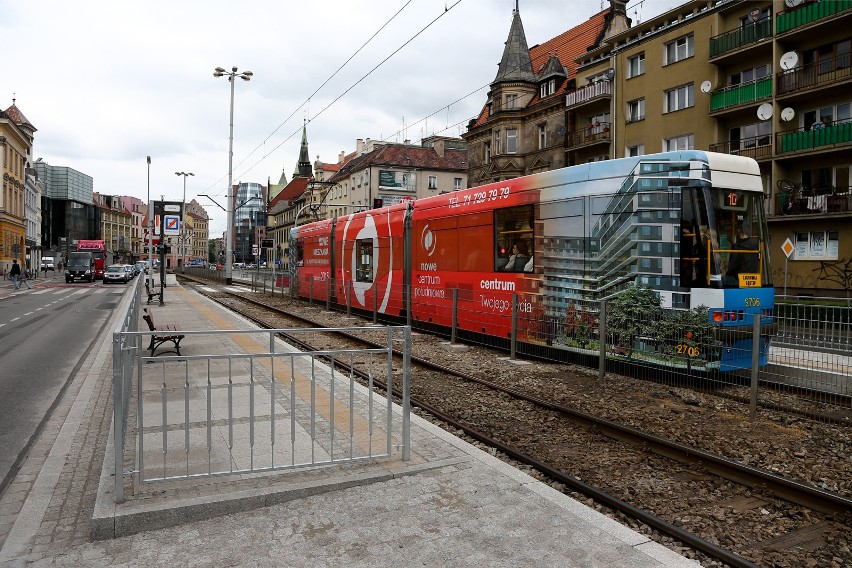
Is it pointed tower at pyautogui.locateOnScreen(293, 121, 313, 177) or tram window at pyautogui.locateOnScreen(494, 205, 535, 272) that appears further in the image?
pointed tower at pyautogui.locateOnScreen(293, 121, 313, 177)

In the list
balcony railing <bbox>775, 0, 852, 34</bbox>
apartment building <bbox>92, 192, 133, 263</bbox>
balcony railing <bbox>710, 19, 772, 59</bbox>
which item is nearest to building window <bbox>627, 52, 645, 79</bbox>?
balcony railing <bbox>710, 19, 772, 59</bbox>

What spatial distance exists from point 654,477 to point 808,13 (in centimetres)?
2548

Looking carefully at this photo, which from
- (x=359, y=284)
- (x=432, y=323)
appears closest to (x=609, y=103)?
(x=359, y=284)

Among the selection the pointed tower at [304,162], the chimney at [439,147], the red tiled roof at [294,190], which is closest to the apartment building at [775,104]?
the chimney at [439,147]

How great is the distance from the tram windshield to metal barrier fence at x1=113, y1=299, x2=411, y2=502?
563 cm

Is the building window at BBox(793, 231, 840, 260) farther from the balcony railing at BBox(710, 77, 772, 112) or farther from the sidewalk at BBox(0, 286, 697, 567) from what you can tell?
the sidewalk at BBox(0, 286, 697, 567)

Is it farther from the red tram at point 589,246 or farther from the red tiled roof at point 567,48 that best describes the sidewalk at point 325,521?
the red tiled roof at point 567,48

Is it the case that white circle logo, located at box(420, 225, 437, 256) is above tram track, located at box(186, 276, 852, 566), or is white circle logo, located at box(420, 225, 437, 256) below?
above

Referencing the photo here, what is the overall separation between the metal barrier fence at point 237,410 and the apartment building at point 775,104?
74.5 ft

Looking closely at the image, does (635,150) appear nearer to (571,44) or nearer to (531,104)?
(531,104)

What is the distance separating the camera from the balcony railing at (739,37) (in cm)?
2550

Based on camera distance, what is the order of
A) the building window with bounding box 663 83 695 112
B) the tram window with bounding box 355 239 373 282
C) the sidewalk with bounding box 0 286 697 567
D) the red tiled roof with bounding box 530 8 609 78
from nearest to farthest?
the sidewalk with bounding box 0 286 697 567 → the tram window with bounding box 355 239 373 282 → the building window with bounding box 663 83 695 112 → the red tiled roof with bounding box 530 8 609 78

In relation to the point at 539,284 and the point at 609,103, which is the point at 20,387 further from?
the point at 609,103

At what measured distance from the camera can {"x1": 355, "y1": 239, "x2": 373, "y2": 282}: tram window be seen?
61.5 ft
